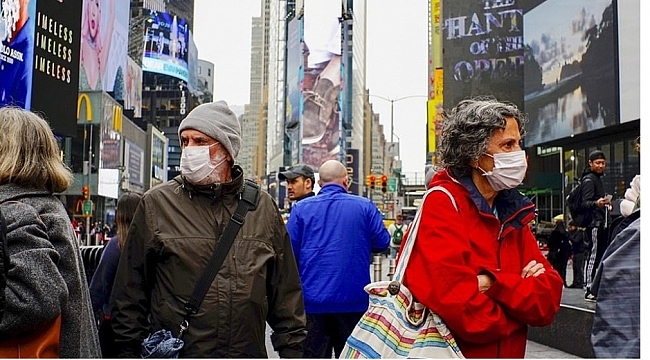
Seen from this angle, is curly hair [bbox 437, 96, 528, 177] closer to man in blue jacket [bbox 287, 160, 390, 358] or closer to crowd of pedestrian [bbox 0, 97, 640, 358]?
crowd of pedestrian [bbox 0, 97, 640, 358]

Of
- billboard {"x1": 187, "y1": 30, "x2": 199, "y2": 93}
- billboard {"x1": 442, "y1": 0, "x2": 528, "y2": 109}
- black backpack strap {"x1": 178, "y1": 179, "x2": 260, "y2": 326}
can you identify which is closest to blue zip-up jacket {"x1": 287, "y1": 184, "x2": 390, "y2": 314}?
black backpack strap {"x1": 178, "y1": 179, "x2": 260, "y2": 326}

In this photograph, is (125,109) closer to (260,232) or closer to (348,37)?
(348,37)

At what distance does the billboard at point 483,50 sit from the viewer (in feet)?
187

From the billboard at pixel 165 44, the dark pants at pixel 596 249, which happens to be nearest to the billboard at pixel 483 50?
the dark pants at pixel 596 249

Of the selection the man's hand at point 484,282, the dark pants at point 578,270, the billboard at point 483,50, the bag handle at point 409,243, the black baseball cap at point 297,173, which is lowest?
the dark pants at point 578,270

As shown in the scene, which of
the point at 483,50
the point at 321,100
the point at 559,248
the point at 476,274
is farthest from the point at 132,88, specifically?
the point at 476,274

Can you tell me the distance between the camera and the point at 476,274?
314 cm

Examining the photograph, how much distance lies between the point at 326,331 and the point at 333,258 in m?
0.60

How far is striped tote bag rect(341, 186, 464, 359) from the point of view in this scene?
3055 mm

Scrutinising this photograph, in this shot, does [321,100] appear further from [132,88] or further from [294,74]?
[132,88]

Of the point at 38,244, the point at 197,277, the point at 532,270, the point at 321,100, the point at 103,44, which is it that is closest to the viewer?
the point at 38,244

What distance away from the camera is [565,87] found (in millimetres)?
32812

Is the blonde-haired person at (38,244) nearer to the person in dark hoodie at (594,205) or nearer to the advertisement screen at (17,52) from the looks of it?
the person in dark hoodie at (594,205)

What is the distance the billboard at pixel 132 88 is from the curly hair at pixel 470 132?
85.0 m
